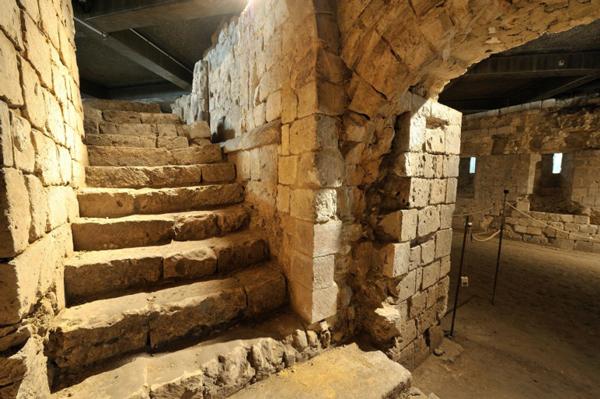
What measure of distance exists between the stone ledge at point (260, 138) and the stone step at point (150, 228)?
33.1 inches

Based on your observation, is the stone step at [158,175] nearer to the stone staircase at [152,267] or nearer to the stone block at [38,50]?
the stone staircase at [152,267]

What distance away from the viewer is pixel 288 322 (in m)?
2.25

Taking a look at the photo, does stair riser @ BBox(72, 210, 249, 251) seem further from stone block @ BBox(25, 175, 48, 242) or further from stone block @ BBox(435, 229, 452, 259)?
stone block @ BBox(435, 229, 452, 259)

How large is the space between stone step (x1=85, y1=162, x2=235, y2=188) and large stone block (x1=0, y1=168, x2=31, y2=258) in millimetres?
1752

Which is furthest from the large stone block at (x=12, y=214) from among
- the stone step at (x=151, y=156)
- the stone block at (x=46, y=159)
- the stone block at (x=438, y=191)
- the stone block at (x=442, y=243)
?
the stone block at (x=442, y=243)

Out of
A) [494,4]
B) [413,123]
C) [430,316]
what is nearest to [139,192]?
[413,123]

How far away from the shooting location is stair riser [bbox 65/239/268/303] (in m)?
1.89

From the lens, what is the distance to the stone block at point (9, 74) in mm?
1146

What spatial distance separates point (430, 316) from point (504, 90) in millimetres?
9491

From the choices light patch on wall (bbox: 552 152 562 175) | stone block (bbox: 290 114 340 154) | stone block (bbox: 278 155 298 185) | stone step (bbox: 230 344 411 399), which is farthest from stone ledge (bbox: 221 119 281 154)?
light patch on wall (bbox: 552 152 562 175)

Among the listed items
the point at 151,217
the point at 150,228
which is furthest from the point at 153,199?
the point at 150,228

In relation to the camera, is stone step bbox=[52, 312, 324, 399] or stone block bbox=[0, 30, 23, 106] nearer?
stone block bbox=[0, 30, 23, 106]

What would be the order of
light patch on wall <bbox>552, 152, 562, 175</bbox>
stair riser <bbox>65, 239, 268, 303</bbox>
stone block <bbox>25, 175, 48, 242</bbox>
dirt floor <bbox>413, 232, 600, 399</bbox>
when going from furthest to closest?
light patch on wall <bbox>552, 152, 562, 175</bbox>, dirt floor <bbox>413, 232, 600, 399</bbox>, stair riser <bbox>65, 239, 268, 303</bbox>, stone block <bbox>25, 175, 48, 242</bbox>

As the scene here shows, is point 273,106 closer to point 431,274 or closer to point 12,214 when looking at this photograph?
point 12,214
